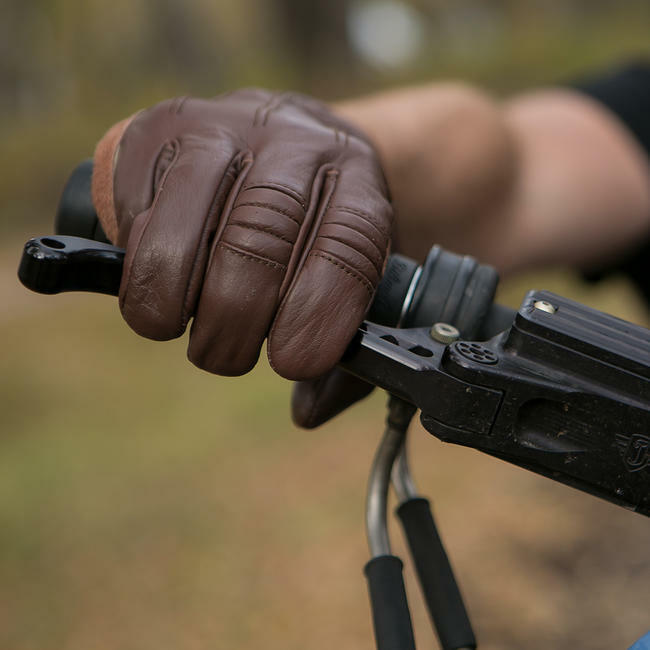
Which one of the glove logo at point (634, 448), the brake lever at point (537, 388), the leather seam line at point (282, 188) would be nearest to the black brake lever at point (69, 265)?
the brake lever at point (537, 388)

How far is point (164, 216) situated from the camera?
0.55m

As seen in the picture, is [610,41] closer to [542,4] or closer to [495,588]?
[542,4]

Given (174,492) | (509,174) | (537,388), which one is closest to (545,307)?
(537,388)

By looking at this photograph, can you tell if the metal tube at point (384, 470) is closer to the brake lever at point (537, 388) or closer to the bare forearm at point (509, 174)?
the brake lever at point (537, 388)

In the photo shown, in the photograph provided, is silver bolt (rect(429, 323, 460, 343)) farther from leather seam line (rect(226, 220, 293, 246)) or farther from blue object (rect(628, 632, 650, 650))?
blue object (rect(628, 632, 650, 650))

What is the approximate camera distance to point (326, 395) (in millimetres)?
676

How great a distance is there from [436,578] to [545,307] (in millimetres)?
232

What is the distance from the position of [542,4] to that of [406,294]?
4.68 metres

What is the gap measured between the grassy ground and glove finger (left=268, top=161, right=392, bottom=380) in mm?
888

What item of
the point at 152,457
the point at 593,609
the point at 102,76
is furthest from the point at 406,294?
the point at 102,76

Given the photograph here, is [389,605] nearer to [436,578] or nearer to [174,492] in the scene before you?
[436,578]

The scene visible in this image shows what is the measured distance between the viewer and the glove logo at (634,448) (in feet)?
1.70

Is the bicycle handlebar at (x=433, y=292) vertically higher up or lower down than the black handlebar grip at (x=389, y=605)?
higher up

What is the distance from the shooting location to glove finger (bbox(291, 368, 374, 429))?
26.5 inches
